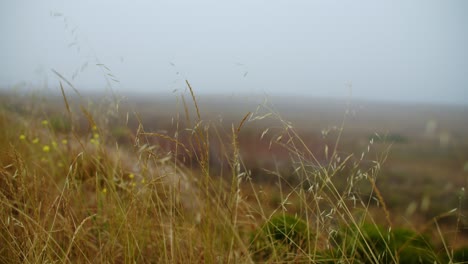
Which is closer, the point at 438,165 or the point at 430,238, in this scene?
the point at 430,238

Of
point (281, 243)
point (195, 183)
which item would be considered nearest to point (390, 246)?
point (281, 243)

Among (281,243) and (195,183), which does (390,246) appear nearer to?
(281,243)

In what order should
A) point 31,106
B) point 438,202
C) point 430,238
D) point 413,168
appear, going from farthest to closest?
point 413,168
point 438,202
point 31,106
point 430,238

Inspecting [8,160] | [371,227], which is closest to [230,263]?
[371,227]

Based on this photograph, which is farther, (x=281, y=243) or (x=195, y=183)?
(x=195, y=183)

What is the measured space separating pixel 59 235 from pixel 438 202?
5422 millimetres

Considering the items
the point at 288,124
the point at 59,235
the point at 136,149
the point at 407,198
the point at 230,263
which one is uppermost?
the point at 288,124

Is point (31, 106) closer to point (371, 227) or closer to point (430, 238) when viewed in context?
point (371, 227)

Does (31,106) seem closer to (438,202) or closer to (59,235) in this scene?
(59,235)

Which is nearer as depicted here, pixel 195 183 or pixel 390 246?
pixel 390 246

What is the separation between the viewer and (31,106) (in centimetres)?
434

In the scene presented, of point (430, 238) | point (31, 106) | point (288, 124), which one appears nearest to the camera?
point (288, 124)

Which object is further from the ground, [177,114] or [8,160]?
[177,114]

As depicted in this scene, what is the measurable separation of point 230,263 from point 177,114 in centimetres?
61
